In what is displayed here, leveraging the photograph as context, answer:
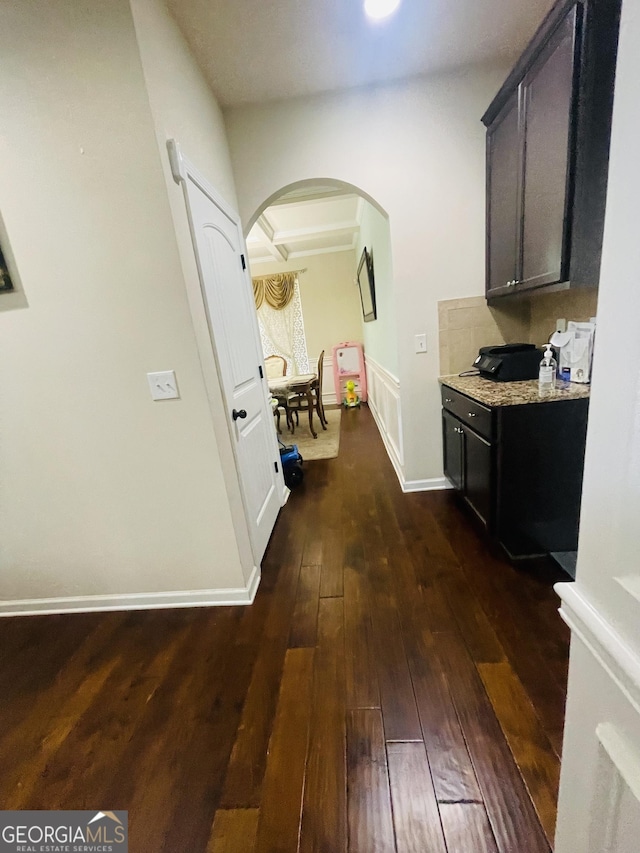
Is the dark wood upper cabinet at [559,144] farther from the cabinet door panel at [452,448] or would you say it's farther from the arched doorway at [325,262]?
the arched doorway at [325,262]

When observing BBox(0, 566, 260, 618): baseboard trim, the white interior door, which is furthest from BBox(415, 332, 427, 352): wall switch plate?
BBox(0, 566, 260, 618): baseboard trim

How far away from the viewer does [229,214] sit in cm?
195

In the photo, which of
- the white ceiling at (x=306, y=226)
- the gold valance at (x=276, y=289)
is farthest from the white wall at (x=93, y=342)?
the gold valance at (x=276, y=289)

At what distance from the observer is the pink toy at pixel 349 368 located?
598 cm

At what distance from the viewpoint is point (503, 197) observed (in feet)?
6.22

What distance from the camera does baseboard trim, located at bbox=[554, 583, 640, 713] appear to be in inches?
16.0

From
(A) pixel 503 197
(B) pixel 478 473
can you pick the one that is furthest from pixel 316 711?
(A) pixel 503 197

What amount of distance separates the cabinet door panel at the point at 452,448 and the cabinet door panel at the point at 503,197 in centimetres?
84

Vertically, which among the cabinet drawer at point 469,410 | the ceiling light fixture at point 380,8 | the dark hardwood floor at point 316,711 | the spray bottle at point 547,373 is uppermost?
the ceiling light fixture at point 380,8

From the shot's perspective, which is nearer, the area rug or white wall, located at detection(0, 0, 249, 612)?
white wall, located at detection(0, 0, 249, 612)

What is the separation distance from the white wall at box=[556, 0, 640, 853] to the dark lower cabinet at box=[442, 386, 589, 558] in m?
1.18

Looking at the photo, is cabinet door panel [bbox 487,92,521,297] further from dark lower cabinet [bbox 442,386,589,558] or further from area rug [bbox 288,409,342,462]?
area rug [bbox 288,409,342,462]

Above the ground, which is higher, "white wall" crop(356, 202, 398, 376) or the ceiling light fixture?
the ceiling light fixture

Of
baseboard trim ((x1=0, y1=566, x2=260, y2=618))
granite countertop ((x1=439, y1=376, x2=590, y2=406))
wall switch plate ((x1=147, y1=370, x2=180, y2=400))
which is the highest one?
wall switch plate ((x1=147, y1=370, x2=180, y2=400))
